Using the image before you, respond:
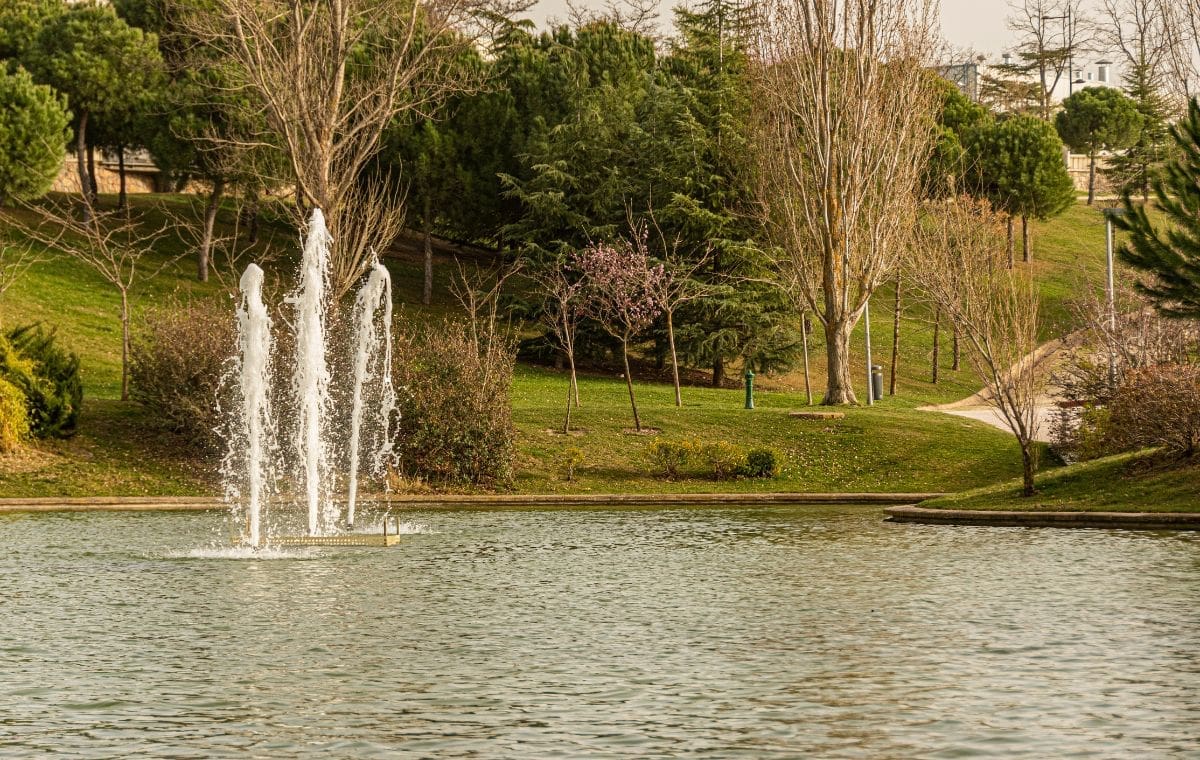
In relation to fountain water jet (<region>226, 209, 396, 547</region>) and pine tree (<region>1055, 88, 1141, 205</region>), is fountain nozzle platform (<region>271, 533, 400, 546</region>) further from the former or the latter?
pine tree (<region>1055, 88, 1141, 205</region>)

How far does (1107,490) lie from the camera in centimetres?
2600

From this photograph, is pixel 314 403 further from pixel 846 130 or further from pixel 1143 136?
pixel 1143 136

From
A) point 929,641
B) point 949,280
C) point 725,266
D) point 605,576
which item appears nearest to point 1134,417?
point 949,280

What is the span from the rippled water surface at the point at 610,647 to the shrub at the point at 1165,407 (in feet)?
14.2

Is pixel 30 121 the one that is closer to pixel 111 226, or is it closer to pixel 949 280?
pixel 111 226

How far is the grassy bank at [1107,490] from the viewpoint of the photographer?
24.8m

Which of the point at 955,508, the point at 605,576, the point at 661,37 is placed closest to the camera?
the point at 605,576

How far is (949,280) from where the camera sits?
24.9 meters

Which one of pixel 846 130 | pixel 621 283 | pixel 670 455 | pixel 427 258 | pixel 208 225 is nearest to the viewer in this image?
pixel 670 455

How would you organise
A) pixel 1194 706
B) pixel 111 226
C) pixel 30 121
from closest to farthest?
pixel 1194 706
pixel 30 121
pixel 111 226

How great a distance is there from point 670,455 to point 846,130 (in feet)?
43.9

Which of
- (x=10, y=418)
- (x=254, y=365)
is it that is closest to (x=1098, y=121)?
(x=10, y=418)

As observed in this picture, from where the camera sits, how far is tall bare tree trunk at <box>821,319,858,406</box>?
42.5 m

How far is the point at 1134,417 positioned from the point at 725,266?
85.7ft
